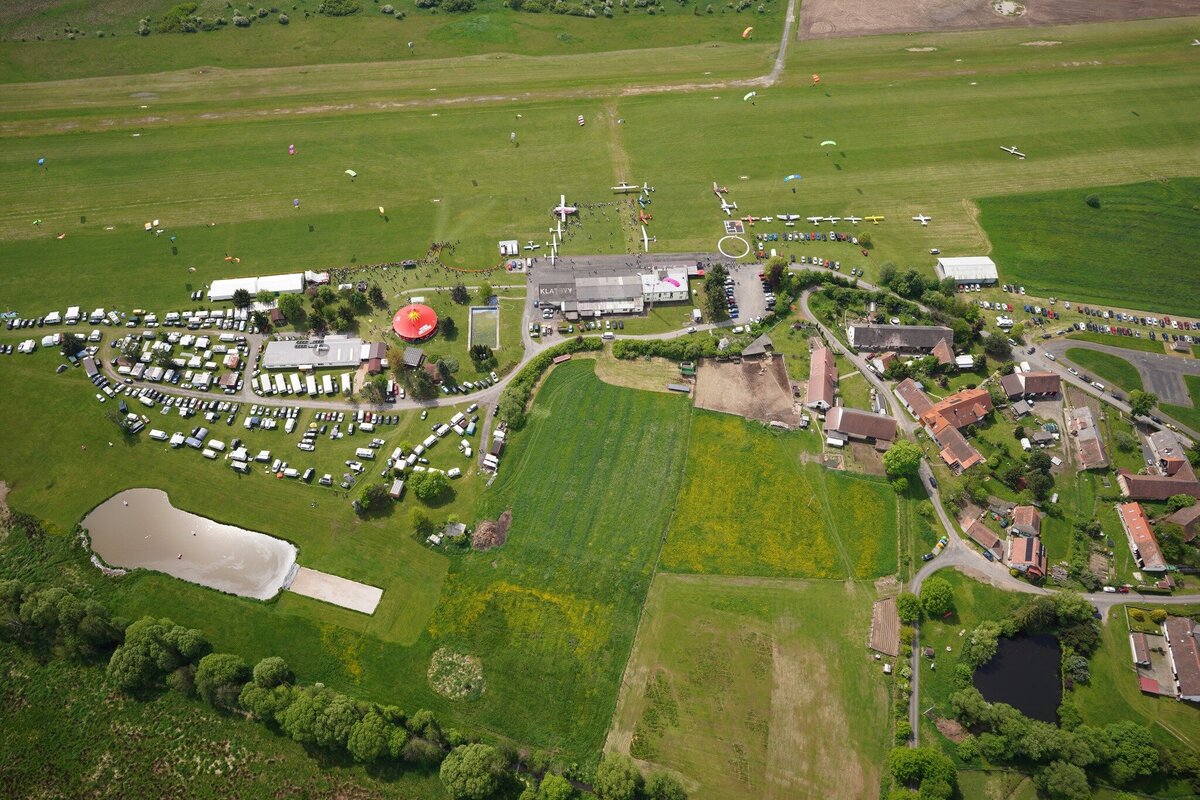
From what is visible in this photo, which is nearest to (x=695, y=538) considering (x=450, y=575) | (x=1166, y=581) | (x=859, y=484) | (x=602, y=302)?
(x=859, y=484)

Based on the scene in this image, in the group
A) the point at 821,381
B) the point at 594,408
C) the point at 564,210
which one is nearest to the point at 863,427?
the point at 821,381

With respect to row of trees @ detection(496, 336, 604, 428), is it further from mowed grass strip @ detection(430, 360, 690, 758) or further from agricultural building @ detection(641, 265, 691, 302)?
agricultural building @ detection(641, 265, 691, 302)

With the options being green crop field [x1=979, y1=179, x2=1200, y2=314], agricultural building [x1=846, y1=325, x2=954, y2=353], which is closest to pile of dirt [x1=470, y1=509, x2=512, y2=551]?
agricultural building [x1=846, y1=325, x2=954, y2=353]

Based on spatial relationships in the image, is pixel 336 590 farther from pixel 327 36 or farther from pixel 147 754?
pixel 327 36

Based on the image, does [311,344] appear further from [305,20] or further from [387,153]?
[305,20]

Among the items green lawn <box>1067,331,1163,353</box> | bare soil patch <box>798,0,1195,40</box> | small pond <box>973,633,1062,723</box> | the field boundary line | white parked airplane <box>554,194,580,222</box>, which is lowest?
small pond <box>973,633,1062,723</box>
